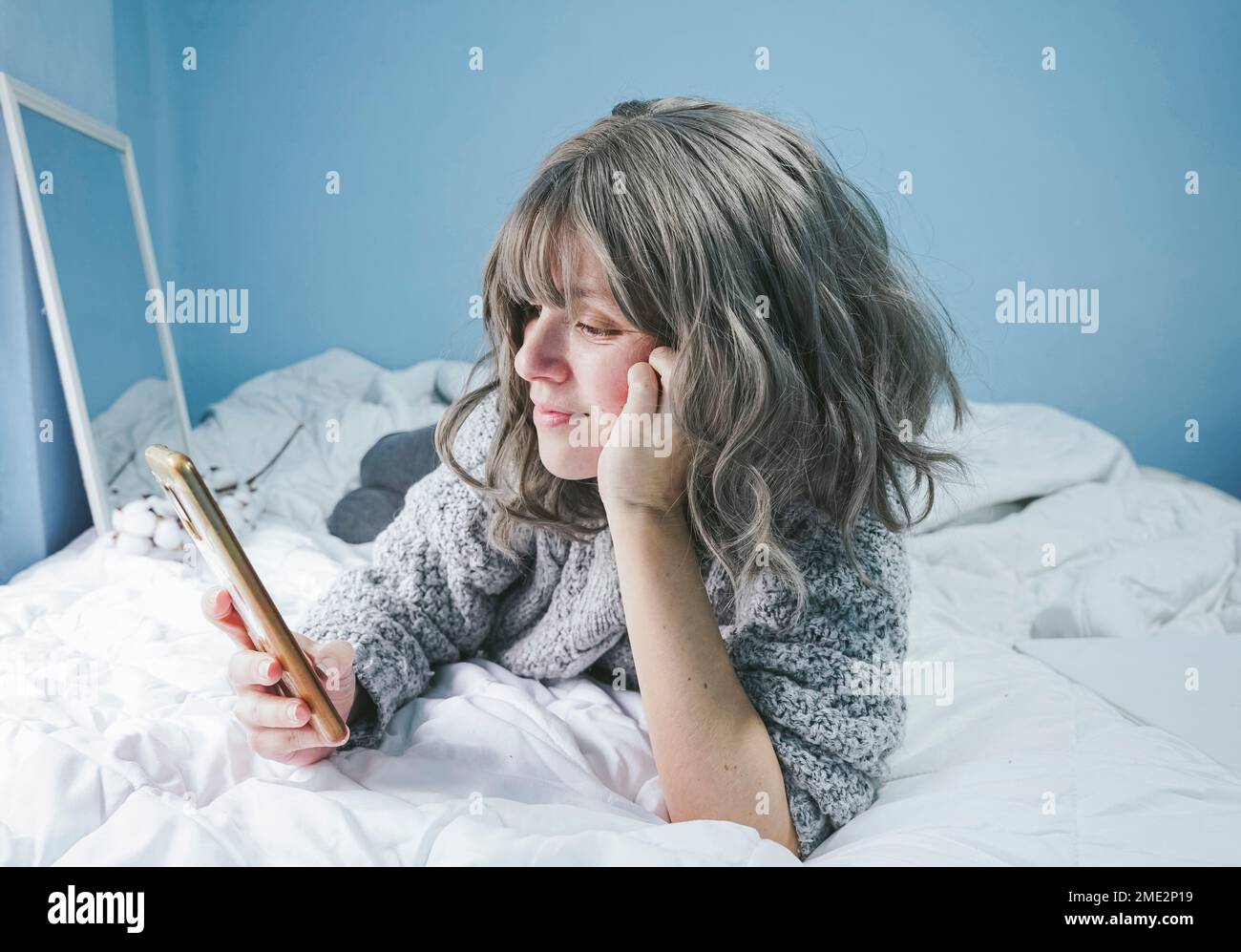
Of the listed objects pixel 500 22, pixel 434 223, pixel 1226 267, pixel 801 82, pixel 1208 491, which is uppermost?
pixel 500 22

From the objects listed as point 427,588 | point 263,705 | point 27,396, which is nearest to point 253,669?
point 263,705

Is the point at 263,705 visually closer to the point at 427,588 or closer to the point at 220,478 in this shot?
the point at 427,588

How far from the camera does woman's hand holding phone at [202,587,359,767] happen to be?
709 mm

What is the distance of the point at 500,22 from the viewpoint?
2.65 m

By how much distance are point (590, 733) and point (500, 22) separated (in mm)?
2279

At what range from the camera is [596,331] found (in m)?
0.81

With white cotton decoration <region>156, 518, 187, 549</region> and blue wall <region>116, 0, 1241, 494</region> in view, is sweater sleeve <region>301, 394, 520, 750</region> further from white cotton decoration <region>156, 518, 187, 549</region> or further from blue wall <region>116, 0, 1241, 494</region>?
blue wall <region>116, 0, 1241, 494</region>

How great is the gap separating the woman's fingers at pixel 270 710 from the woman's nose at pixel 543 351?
305 millimetres

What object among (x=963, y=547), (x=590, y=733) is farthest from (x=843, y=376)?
(x=963, y=547)

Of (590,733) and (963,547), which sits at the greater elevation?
(590,733)

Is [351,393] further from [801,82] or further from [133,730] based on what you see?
[133,730]

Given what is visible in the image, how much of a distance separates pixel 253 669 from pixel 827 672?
0.44 meters

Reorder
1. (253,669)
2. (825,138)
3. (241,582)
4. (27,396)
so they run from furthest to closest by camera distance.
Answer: (825,138), (27,396), (253,669), (241,582)

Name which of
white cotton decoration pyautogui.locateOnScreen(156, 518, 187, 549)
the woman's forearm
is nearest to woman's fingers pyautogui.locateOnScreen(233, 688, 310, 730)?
the woman's forearm
